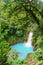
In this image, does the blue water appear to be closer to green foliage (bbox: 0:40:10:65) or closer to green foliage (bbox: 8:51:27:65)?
green foliage (bbox: 8:51:27:65)

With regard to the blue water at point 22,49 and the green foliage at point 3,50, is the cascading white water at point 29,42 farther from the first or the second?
the green foliage at point 3,50

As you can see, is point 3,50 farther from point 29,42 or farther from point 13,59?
point 29,42

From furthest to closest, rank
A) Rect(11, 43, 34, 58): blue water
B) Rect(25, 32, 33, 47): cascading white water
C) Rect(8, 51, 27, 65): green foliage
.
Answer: Rect(25, 32, 33, 47): cascading white water, Rect(11, 43, 34, 58): blue water, Rect(8, 51, 27, 65): green foliage

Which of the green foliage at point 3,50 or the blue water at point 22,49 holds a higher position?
the blue water at point 22,49

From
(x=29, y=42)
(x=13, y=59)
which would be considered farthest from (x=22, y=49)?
(x=13, y=59)

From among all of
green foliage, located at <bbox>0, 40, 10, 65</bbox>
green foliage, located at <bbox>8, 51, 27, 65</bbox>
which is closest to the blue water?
green foliage, located at <bbox>8, 51, 27, 65</bbox>

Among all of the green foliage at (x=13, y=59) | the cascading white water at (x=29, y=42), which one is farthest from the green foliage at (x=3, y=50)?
the cascading white water at (x=29, y=42)

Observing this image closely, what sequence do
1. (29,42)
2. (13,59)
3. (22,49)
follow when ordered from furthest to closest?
(29,42) → (22,49) → (13,59)

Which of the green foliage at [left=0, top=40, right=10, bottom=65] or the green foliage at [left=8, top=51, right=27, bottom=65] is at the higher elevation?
the green foliage at [left=8, top=51, right=27, bottom=65]

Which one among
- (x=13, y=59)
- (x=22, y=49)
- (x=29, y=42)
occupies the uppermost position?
(x=29, y=42)

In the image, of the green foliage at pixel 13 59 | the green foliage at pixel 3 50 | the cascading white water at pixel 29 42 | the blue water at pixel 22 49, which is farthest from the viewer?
the cascading white water at pixel 29 42

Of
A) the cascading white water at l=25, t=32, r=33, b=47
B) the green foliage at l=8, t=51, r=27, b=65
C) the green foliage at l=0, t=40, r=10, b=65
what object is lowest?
the green foliage at l=0, t=40, r=10, b=65

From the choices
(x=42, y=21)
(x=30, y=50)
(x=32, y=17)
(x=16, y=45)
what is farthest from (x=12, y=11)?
(x=16, y=45)

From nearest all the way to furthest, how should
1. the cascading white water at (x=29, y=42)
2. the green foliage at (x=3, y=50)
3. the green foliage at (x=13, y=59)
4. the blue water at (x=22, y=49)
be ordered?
1. the green foliage at (x=3, y=50)
2. the green foliage at (x=13, y=59)
3. the blue water at (x=22, y=49)
4. the cascading white water at (x=29, y=42)
